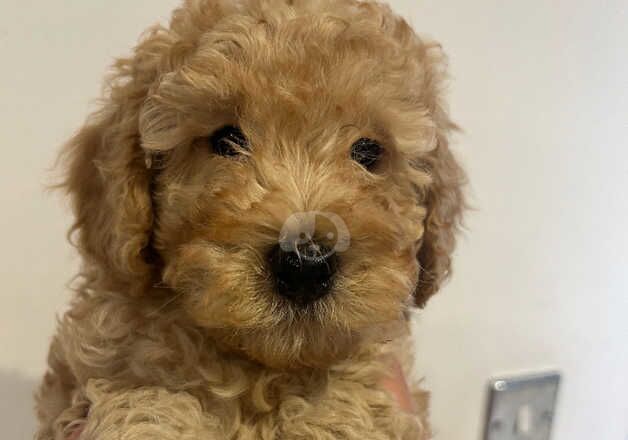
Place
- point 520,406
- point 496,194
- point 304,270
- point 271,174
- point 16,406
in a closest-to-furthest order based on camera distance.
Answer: point 304,270, point 271,174, point 16,406, point 496,194, point 520,406

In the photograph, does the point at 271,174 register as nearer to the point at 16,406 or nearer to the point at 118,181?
the point at 118,181

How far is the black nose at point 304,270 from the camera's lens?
→ 140 centimetres

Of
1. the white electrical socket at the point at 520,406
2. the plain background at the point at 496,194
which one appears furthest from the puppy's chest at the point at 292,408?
the white electrical socket at the point at 520,406

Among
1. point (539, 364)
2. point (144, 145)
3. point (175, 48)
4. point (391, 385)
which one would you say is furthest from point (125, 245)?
point (539, 364)

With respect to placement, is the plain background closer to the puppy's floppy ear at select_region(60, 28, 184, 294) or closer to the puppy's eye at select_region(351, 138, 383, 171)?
the puppy's floppy ear at select_region(60, 28, 184, 294)

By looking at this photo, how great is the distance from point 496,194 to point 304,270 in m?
1.84

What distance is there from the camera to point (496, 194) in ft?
10.1

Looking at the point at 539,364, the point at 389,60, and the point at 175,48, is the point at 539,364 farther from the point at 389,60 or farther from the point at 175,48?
the point at 175,48

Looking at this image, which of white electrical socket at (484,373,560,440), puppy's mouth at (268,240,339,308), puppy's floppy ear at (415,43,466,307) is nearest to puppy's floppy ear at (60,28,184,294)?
puppy's mouth at (268,240,339,308)

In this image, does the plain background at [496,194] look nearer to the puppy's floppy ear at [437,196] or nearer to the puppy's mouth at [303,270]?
the puppy's floppy ear at [437,196]

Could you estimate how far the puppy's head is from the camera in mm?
1461

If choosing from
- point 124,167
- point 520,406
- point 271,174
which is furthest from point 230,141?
point 520,406

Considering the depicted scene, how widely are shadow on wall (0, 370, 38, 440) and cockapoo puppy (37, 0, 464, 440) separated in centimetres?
99

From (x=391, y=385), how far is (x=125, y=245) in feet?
2.55
